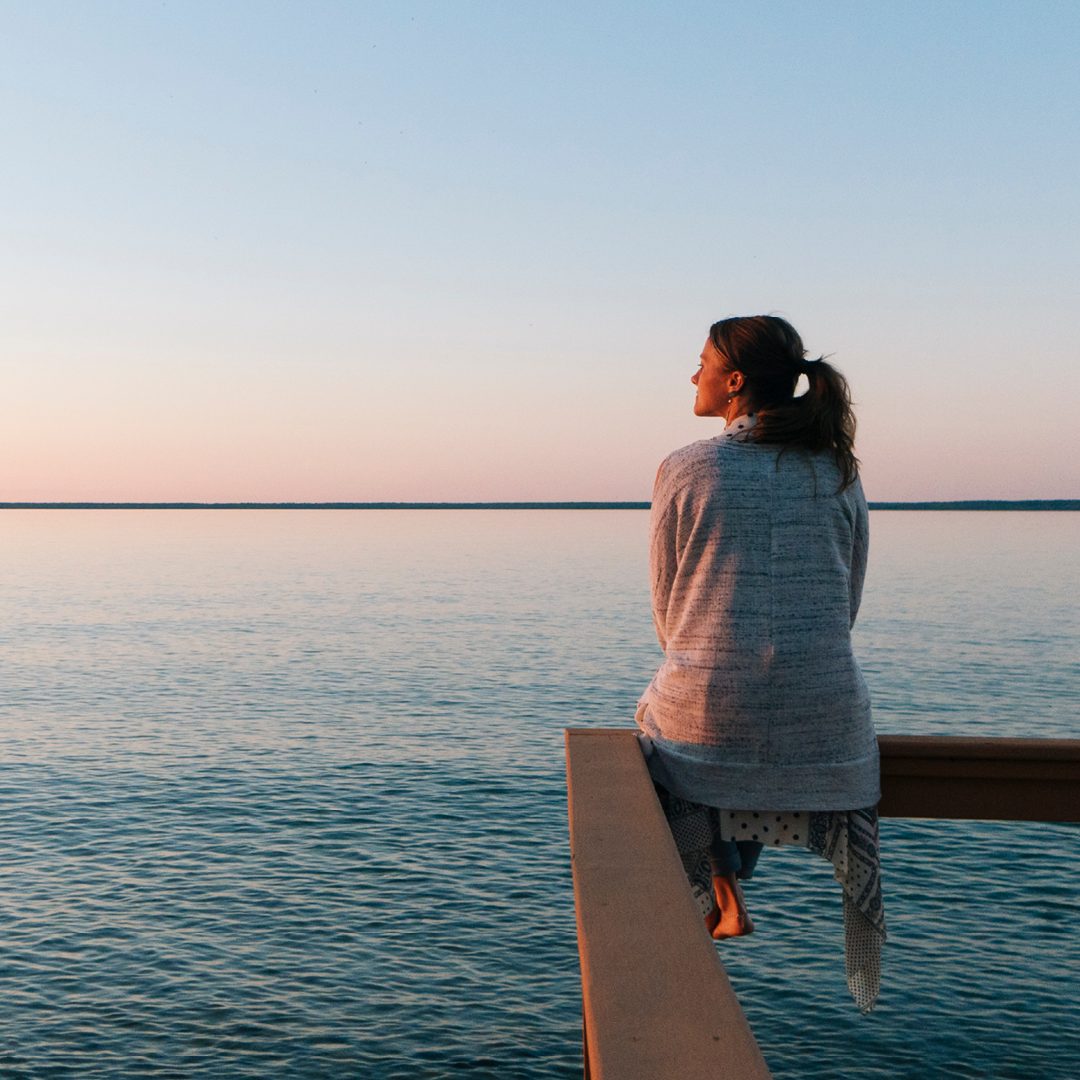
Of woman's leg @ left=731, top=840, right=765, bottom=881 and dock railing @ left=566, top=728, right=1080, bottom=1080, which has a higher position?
dock railing @ left=566, top=728, right=1080, bottom=1080

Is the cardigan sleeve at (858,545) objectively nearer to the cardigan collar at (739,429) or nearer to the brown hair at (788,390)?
the brown hair at (788,390)

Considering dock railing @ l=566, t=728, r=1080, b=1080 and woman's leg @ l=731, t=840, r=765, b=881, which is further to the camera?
woman's leg @ l=731, t=840, r=765, b=881

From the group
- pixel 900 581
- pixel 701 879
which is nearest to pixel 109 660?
pixel 701 879

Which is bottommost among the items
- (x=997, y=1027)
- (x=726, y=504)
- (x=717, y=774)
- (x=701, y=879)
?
(x=997, y=1027)

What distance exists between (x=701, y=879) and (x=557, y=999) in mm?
10865

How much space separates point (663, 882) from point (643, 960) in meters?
0.30

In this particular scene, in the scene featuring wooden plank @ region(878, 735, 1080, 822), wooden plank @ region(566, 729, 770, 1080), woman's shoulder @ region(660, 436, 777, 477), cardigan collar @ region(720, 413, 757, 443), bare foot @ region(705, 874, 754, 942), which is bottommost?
bare foot @ region(705, 874, 754, 942)

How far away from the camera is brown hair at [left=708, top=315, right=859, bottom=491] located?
2846mm

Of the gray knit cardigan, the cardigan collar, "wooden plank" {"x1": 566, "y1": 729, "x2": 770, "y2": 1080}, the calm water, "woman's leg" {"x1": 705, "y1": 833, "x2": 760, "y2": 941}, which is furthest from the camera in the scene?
the calm water

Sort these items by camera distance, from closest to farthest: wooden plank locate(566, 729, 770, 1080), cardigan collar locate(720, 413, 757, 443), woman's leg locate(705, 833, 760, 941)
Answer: wooden plank locate(566, 729, 770, 1080) < cardigan collar locate(720, 413, 757, 443) < woman's leg locate(705, 833, 760, 941)

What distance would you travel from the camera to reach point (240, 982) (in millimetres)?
13414

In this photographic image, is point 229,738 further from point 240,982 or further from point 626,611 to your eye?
point 626,611

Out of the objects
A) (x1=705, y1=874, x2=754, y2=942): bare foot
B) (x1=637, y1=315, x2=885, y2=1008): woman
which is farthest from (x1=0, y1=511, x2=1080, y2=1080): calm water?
(x1=637, y1=315, x2=885, y2=1008): woman

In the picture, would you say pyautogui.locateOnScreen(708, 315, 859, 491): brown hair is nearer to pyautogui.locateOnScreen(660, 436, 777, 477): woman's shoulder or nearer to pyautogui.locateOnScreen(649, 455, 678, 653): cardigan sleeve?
pyautogui.locateOnScreen(660, 436, 777, 477): woman's shoulder
